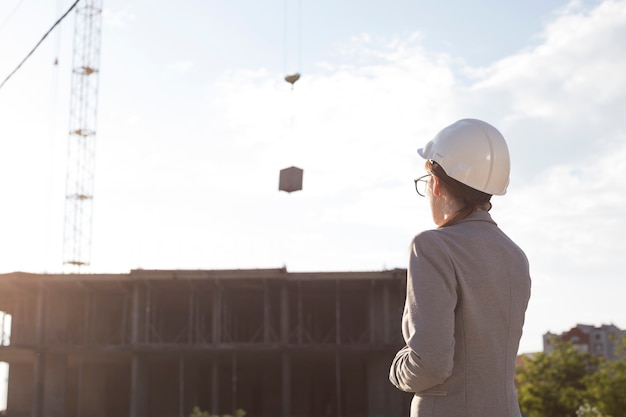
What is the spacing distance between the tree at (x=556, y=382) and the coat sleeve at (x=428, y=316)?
48.9 meters

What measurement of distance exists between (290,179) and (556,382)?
2952 centimetres

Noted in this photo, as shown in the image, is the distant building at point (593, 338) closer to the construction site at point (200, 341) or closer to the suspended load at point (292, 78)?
the construction site at point (200, 341)

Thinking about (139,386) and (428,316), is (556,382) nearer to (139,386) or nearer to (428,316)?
(139,386)

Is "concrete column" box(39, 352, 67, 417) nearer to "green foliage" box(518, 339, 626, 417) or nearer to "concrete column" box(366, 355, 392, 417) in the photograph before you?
"concrete column" box(366, 355, 392, 417)

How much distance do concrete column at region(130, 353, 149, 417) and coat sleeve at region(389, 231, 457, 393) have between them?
141ft

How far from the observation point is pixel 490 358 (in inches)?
98.6

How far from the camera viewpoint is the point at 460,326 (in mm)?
2504

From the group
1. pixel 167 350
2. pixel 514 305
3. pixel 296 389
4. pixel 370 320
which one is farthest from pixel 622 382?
pixel 514 305

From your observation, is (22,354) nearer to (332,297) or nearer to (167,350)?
(167,350)

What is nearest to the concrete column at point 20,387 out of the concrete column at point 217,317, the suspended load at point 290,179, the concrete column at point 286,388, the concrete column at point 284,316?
the concrete column at point 217,317

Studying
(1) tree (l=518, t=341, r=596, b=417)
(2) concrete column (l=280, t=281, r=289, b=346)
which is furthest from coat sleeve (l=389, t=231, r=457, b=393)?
(1) tree (l=518, t=341, r=596, b=417)

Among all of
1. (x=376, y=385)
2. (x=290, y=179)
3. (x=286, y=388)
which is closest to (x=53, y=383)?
(x=286, y=388)

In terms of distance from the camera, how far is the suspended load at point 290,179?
29.1 meters

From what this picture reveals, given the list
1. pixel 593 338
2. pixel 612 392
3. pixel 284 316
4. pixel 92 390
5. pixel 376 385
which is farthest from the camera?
pixel 593 338
